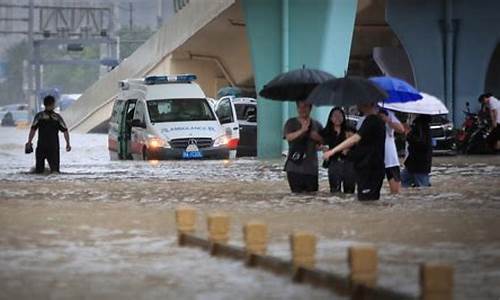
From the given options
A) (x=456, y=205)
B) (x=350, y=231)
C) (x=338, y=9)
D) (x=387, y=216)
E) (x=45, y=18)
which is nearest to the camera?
(x=350, y=231)

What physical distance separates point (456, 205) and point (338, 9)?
16929mm

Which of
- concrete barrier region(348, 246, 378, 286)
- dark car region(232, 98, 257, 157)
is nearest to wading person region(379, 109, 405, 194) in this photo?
concrete barrier region(348, 246, 378, 286)

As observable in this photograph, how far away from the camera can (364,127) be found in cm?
1836

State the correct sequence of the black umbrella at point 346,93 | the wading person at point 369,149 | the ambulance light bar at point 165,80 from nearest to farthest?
the wading person at point 369,149, the black umbrella at point 346,93, the ambulance light bar at point 165,80

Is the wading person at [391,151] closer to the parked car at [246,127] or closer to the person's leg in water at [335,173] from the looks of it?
the person's leg in water at [335,173]

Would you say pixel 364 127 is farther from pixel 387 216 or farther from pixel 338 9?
pixel 338 9

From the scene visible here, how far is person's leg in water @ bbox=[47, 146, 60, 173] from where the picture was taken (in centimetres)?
2745

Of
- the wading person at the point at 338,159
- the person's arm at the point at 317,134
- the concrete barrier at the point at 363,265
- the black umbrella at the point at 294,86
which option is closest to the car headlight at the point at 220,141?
the black umbrella at the point at 294,86

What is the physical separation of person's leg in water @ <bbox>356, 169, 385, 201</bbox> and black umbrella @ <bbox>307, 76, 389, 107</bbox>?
980 mm

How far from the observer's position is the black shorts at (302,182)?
20464 millimetres

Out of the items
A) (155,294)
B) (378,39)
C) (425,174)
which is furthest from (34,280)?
(378,39)

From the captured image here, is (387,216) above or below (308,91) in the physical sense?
below

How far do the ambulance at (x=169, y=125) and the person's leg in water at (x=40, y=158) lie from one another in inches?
186

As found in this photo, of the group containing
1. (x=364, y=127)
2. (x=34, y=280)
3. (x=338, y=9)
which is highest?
(x=338, y=9)
